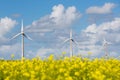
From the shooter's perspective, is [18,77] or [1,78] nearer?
[18,77]

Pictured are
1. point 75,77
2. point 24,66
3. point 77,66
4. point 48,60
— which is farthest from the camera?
point 48,60

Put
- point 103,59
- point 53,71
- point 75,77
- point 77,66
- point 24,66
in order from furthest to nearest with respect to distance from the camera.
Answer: point 103,59
point 24,66
point 77,66
point 53,71
point 75,77

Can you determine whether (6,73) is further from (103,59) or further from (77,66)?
(103,59)

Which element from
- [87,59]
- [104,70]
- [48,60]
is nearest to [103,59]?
[87,59]

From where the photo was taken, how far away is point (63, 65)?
1600 centimetres

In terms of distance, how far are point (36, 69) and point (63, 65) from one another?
1.47 m

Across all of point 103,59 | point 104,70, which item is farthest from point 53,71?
point 103,59

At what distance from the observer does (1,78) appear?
16.1 meters

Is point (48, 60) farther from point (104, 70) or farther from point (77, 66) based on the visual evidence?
point (104, 70)

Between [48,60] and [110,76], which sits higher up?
[48,60]

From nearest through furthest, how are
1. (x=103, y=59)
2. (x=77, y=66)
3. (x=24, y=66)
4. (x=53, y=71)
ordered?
1. (x=53, y=71)
2. (x=77, y=66)
3. (x=24, y=66)
4. (x=103, y=59)

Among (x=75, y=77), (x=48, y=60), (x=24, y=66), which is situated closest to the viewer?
(x=75, y=77)

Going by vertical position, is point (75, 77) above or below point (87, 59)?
below

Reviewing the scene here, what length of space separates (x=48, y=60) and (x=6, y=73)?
3035 millimetres
